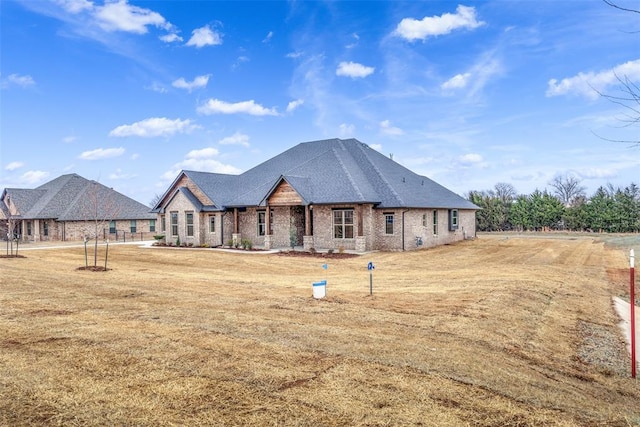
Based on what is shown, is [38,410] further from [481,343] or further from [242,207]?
[242,207]

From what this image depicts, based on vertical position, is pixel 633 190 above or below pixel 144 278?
above

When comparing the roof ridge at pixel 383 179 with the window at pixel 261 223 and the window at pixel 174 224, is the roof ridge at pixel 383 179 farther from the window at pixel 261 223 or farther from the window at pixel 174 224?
the window at pixel 174 224

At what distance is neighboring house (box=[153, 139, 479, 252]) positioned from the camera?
2722cm

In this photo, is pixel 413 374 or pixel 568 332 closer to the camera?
pixel 413 374

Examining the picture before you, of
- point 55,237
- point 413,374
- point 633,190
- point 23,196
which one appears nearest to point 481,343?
point 413,374

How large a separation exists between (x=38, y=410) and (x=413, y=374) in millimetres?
4677

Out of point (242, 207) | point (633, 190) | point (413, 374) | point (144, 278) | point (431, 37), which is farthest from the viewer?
point (633, 190)

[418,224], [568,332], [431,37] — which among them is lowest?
[568,332]

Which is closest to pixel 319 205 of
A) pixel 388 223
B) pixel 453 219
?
pixel 388 223

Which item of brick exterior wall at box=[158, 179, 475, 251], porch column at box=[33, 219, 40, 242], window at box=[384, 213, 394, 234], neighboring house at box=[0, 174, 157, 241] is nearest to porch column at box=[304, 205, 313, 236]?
brick exterior wall at box=[158, 179, 475, 251]

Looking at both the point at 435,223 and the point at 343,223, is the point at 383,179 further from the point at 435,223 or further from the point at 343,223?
the point at 435,223

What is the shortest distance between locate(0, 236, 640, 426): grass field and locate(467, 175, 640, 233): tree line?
3475 centimetres

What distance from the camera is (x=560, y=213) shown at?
46.8 m

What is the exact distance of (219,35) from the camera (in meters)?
25.1
